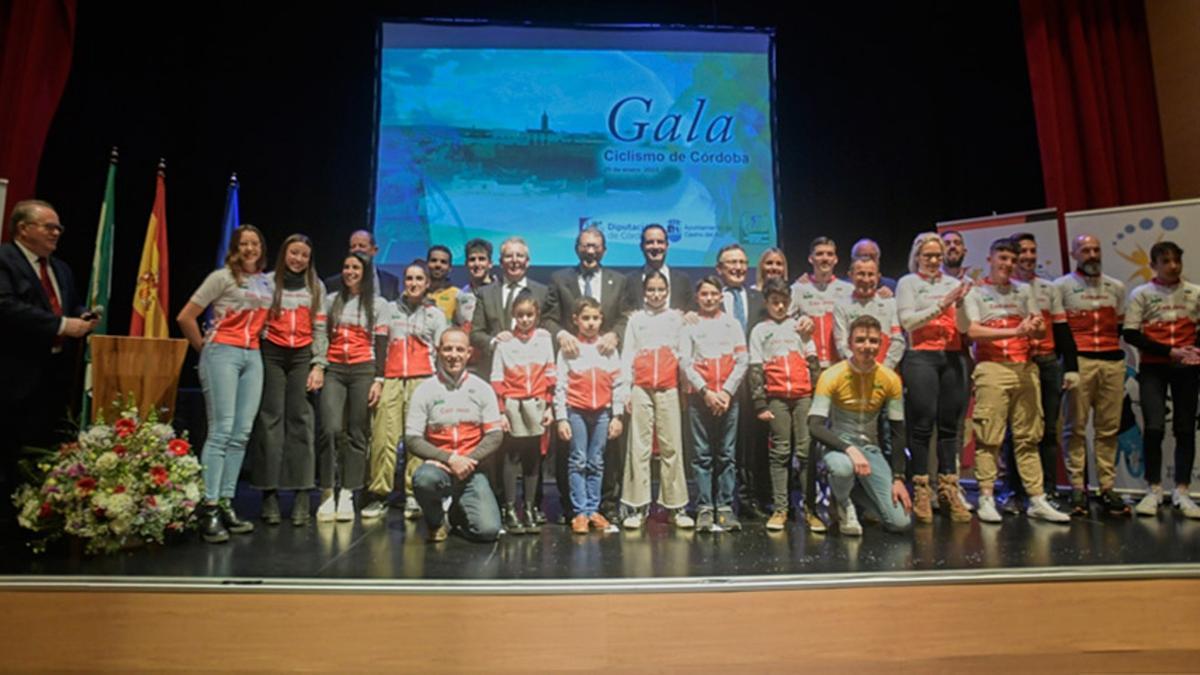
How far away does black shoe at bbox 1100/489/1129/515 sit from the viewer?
13.3 feet

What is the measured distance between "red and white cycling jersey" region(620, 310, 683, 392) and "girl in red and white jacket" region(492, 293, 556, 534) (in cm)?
45

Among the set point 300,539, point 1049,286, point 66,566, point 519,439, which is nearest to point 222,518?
point 300,539

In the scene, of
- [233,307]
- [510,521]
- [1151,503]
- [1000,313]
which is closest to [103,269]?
[233,307]

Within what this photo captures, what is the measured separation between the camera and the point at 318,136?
6.13 m

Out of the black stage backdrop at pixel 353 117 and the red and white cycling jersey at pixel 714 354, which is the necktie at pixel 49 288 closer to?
the black stage backdrop at pixel 353 117

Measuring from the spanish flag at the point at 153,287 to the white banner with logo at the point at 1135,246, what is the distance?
6.41 metres

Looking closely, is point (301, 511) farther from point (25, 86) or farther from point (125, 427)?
point (25, 86)

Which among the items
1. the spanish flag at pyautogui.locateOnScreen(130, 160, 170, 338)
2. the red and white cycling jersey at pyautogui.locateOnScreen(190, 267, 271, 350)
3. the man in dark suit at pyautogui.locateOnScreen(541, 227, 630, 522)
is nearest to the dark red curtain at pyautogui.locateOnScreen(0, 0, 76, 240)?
the spanish flag at pyautogui.locateOnScreen(130, 160, 170, 338)

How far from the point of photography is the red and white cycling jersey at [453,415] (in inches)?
145

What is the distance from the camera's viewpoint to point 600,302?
14.1ft

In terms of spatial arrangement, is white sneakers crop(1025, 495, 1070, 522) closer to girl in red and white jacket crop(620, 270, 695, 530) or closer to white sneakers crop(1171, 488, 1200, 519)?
white sneakers crop(1171, 488, 1200, 519)

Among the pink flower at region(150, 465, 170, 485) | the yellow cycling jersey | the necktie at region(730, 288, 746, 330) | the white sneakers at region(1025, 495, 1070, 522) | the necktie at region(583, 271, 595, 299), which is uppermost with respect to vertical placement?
the necktie at region(583, 271, 595, 299)

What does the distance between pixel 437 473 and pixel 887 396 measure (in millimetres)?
2426

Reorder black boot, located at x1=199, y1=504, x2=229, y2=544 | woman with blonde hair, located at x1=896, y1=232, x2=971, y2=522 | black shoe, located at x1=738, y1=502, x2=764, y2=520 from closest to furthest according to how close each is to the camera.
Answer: black boot, located at x1=199, y1=504, x2=229, y2=544, woman with blonde hair, located at x1=896, y1=232, x2=971, y2=522, black shoe, located at x1=738, y1=502, x2=764, y2=520
